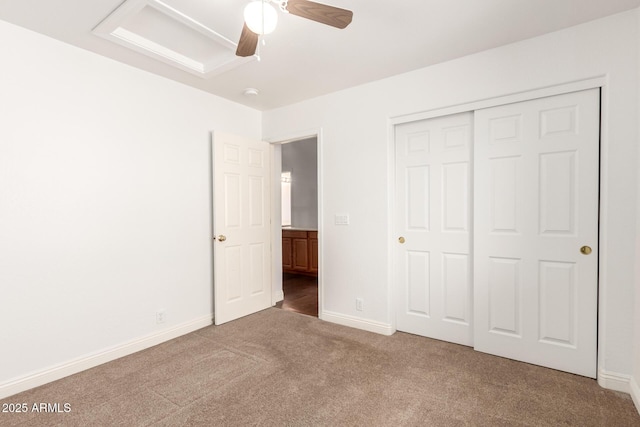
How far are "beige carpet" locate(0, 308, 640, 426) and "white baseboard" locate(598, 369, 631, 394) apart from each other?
58 mm

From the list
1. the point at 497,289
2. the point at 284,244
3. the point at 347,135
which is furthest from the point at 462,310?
the point at 284,244

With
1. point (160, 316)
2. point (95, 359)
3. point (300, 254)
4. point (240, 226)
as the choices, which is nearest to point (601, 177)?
point (240, 226)

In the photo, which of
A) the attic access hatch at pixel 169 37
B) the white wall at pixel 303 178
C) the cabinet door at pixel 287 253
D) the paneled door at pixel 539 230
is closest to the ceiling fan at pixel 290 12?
the attic access hatch at pixel 169 37

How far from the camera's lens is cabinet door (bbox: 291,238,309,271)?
5777 millimetres

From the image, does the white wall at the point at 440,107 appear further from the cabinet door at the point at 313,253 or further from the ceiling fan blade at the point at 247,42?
the cabinet door at the point at 313,253

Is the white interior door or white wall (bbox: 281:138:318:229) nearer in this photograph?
the white interior door

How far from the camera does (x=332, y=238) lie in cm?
352

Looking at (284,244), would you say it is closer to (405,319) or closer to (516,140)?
(405,319)

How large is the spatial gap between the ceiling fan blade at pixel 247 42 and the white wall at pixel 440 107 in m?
1.63

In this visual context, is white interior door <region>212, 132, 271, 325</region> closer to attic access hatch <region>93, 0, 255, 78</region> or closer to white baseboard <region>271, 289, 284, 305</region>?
white baseboard <region>271, 289, 284, 305</region>

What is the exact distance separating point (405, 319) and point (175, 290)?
2290 millimetres

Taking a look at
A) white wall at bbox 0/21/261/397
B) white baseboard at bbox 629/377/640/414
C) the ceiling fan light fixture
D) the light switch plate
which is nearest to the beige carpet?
white baseboard at bbox 629/377/640/414

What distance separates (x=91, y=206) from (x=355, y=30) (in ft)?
A: 8.06

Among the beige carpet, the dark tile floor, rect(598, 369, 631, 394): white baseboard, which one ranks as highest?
rect(598, 369, 631, 394): white baseboard
